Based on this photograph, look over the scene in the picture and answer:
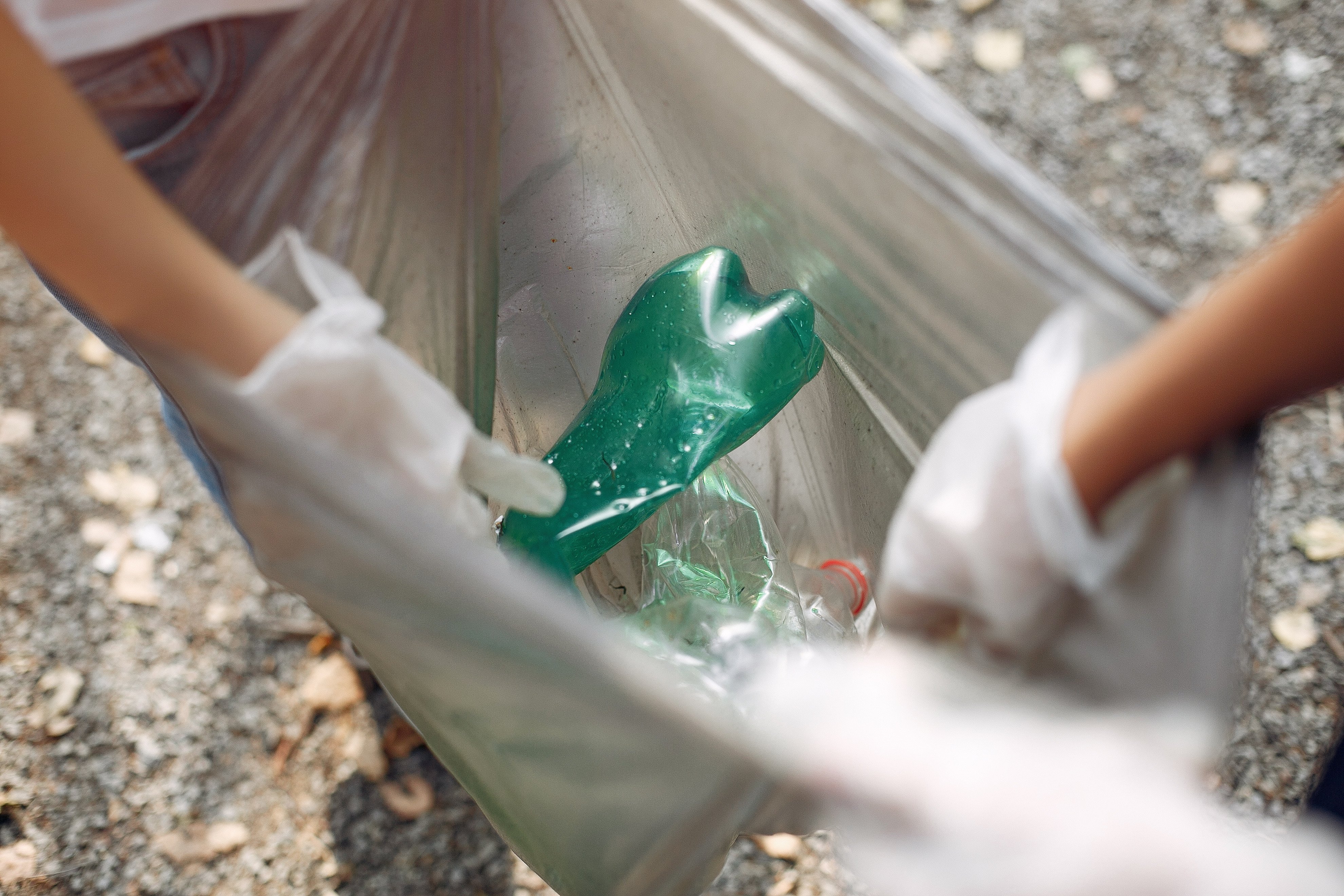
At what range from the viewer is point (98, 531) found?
132cm

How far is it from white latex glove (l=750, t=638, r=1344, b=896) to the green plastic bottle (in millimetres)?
345

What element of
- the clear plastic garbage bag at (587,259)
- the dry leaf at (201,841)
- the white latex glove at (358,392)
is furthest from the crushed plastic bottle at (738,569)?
the dry leaf at (201,841)

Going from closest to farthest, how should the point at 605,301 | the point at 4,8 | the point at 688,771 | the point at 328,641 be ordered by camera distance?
the point at 4,8 → the point at 688,771 → the point at 605,301 → the point at 328,641

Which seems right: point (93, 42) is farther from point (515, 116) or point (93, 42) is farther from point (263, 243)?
point (515, 116)

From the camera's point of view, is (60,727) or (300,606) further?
(300,606)

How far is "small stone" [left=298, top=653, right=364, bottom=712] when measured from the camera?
1.22m

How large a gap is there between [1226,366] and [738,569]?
0.63 metres

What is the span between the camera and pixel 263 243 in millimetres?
586

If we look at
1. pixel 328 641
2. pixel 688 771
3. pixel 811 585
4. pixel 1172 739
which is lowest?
pixel 328 641

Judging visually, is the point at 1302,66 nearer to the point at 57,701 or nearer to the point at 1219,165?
the point at 1219,165

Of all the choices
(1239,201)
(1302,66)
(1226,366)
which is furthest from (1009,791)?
(1302,66)

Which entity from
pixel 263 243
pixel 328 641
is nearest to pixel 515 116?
pixel 263 243

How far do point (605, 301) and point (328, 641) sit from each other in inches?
27.1

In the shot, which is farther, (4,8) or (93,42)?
(93,42)
